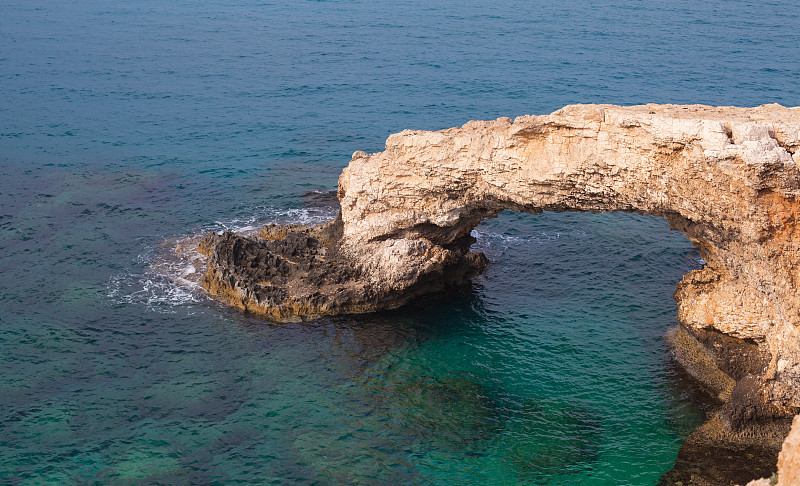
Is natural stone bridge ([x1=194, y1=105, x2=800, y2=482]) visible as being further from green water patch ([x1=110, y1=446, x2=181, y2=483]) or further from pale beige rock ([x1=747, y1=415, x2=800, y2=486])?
pale beige rock ([x1=747, y1=415, x2=800, y2=486])

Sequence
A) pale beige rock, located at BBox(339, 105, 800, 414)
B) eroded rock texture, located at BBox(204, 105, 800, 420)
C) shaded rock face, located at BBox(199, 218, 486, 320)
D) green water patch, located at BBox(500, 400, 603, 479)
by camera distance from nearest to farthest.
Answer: pale beige rock, located at BBox(339, 105, 800, 414), eroded rock texture, located at BBox(204, 105, 800, 420), green water patch, located at BBox(500, 400, 603, 479), shaded rock face, located at BBox(199, 218, 486, 320)

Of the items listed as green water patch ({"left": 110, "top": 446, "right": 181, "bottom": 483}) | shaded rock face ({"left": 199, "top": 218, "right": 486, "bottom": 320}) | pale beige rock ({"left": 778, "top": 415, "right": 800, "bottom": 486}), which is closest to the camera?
pale beige rock ({"left": 778, "top": 415, "right": 800, "bottom": 486})

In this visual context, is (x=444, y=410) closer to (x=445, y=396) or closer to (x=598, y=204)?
(x=445, y=396)

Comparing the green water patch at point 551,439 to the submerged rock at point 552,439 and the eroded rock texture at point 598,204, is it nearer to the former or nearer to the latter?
the submerged rock at point 552,439

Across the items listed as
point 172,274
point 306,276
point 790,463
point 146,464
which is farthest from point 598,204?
point 172,274

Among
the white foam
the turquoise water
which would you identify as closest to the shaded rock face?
the turquoise water

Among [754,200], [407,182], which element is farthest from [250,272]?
[754,200]
